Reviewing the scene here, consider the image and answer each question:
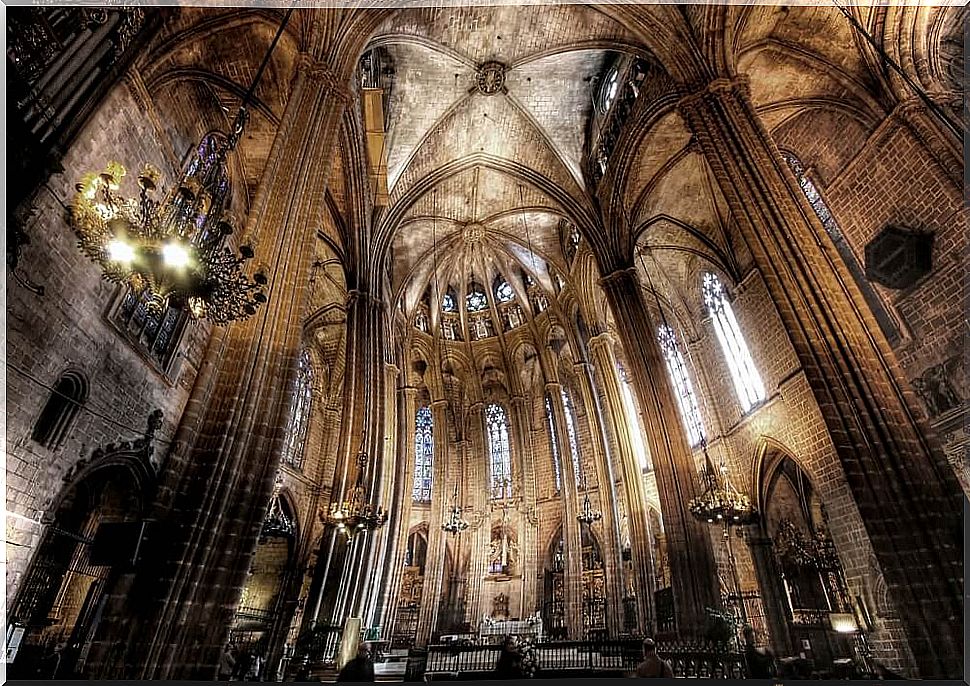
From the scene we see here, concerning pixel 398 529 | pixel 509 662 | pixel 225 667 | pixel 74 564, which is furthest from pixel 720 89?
pixel 74 564

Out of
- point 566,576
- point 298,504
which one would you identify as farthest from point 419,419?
point 566,576

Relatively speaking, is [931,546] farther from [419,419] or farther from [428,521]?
[419,419]

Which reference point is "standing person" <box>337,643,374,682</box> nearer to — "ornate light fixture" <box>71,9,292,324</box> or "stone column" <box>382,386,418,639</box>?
"ornate light fixture" <box>71,9,292,324</box>

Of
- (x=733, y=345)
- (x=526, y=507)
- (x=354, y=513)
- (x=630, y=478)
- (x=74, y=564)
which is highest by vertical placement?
(x=733, y=345)

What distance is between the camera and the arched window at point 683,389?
645 inches

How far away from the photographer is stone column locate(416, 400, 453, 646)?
17.9m

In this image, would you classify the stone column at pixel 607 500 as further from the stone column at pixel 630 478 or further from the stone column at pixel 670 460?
the stone column at pixel 670 460

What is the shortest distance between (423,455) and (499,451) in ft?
11.8

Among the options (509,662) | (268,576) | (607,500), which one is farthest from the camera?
(268,576)

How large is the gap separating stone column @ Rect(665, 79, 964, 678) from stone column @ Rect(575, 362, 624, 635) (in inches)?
435

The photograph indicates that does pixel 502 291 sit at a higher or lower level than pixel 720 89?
higher

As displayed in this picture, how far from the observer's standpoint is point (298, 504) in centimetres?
1791

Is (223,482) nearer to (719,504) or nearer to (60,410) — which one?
(60,410)

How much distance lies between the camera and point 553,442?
21203mm
